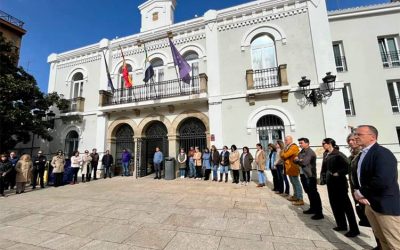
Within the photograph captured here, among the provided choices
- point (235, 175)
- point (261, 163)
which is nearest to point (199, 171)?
point (235, 175)

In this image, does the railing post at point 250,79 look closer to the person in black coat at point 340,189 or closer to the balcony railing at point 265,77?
the balcony railing at point 265,77

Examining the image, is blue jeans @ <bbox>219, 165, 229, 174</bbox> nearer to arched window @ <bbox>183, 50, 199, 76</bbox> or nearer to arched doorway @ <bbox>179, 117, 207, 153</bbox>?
arched doorway @ <bbox>179, 117, 207, 153</bbox>

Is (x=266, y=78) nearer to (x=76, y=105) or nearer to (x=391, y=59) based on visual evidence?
(x=391, y=59)

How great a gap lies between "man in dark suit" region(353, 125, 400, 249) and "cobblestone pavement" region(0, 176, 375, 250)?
1.17 m

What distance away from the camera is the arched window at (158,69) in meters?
12.7

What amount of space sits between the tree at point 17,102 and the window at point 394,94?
19661mm

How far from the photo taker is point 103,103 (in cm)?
1248

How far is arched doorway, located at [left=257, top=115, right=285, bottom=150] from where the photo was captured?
9.91 m

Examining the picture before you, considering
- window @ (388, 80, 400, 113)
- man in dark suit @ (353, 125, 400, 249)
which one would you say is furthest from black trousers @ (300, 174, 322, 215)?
window @ (388, 80, 400, 113)

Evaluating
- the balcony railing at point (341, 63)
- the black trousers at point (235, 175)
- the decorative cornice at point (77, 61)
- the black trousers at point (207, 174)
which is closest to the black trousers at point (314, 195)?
the black trousers at point (235, 175)

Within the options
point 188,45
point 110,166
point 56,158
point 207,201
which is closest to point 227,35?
point 188,45

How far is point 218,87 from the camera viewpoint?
10.9 m

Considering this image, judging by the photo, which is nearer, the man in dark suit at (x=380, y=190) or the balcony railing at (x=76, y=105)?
the man in dark suit at (x=380, y=190)

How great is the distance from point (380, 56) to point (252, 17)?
7617mm
